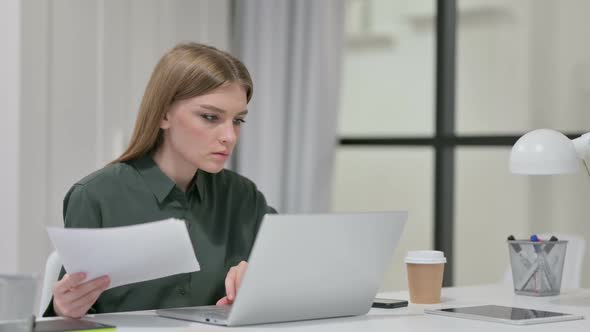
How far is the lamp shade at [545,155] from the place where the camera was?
1983 mm

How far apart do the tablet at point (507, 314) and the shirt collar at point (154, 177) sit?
0.66 metres

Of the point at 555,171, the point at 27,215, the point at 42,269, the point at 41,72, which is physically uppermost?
the point at 41,72

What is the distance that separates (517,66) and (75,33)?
5.66 feet

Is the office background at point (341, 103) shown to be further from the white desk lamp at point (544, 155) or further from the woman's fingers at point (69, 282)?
the woman's fingers at point (69, 282)

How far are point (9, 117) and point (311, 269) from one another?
75.9 inches

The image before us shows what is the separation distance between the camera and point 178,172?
217 centimetres

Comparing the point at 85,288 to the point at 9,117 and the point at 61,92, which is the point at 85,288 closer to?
the point at 9,117

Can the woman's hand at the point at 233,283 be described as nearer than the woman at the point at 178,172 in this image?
Yes

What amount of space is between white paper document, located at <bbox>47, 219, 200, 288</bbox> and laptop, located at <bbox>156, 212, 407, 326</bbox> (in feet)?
0.40

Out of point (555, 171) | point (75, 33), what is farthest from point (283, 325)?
point (75, 33)

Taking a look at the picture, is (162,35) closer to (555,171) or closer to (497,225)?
(497,225)

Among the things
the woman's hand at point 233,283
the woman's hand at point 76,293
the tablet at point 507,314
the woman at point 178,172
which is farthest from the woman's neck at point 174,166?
the tablet at point 507,314

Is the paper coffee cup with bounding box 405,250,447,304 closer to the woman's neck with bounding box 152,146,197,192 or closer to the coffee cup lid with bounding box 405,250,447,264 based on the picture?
the coffee cup lid with bounding box 405,250,447,264

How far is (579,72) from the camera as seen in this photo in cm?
347
